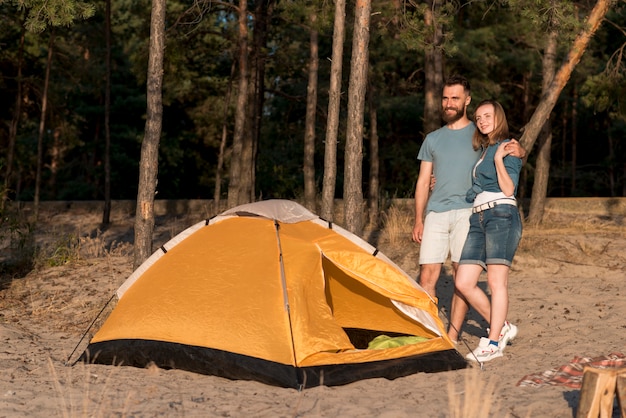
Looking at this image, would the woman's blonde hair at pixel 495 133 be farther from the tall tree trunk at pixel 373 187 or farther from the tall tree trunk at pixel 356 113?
the tall tree trunk at pixel 373 187

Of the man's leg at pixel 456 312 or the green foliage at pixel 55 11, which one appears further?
the green foliage at pixel 55 11

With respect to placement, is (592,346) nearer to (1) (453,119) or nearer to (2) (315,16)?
(1) (453,119)

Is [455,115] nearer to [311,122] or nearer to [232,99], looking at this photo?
[311,122]

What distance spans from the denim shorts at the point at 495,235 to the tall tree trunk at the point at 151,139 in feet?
14.5

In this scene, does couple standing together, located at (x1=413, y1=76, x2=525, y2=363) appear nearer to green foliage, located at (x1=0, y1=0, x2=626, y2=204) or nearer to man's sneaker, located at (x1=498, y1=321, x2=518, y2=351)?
man's sneaker, located at (x1=498, y1=321, x2=518, y2=351)

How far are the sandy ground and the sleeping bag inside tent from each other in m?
0.16

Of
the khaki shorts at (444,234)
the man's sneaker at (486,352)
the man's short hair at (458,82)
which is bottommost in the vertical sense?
the man's sneaker at (486,352)

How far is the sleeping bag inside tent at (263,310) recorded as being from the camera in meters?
6.83

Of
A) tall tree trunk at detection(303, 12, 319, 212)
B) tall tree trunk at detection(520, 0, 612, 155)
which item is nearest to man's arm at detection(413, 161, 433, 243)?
tall tree trunk at detection(520, 0, 612, 155)

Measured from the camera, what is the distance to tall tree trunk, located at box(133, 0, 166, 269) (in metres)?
10.0

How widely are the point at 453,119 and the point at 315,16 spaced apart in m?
9.58

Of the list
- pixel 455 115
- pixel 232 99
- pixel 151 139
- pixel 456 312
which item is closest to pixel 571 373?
pixel 456 312

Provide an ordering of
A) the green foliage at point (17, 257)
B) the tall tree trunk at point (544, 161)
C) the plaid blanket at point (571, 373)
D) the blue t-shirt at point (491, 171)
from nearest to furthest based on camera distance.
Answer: the plaid blanket at point (571, 373) → the blue t-shirt at point (491, 171) → the green foliage at point (17, 257) → the tall tree trunk at point (544, 161)

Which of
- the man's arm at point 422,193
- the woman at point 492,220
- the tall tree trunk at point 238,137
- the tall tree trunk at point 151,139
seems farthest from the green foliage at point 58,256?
the woman at point 492,220
